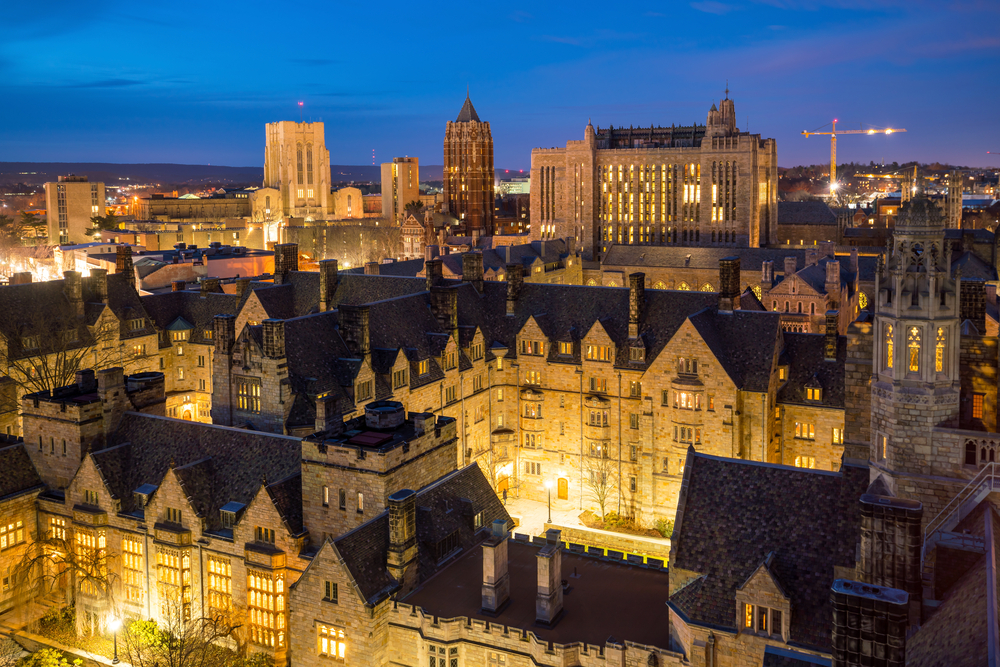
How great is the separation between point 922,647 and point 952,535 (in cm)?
651

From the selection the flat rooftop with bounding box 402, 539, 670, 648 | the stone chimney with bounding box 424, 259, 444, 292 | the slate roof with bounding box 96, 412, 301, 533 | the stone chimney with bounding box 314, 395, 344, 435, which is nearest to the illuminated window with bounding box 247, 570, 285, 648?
the slate roof with bounding box 96, 412, 301, 533

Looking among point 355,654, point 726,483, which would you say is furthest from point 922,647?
point 355,654

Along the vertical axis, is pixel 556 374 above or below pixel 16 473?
above

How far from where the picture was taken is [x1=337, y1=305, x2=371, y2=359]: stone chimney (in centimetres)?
6538

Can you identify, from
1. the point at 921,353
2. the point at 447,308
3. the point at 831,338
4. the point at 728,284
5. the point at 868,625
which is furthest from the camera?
the point at 447,308

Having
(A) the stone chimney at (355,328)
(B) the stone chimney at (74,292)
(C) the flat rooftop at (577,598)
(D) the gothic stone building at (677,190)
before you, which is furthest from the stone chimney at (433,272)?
(D) the gothic stone building at (677,190)

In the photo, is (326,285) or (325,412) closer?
(325,412)

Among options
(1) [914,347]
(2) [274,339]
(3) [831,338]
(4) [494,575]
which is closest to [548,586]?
(4) [494,575]

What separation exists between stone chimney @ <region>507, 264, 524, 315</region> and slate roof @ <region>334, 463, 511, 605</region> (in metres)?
29.0

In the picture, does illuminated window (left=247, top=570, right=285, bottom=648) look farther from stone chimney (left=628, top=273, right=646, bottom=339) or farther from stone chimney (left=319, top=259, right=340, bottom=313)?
stone chimney (left=319, top=259, right=340, bottom=313)

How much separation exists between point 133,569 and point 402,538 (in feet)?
65.6

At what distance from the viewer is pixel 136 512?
53.1 metres

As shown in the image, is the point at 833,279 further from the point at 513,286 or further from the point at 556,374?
the point at 556,374

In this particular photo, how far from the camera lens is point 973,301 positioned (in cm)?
3841
